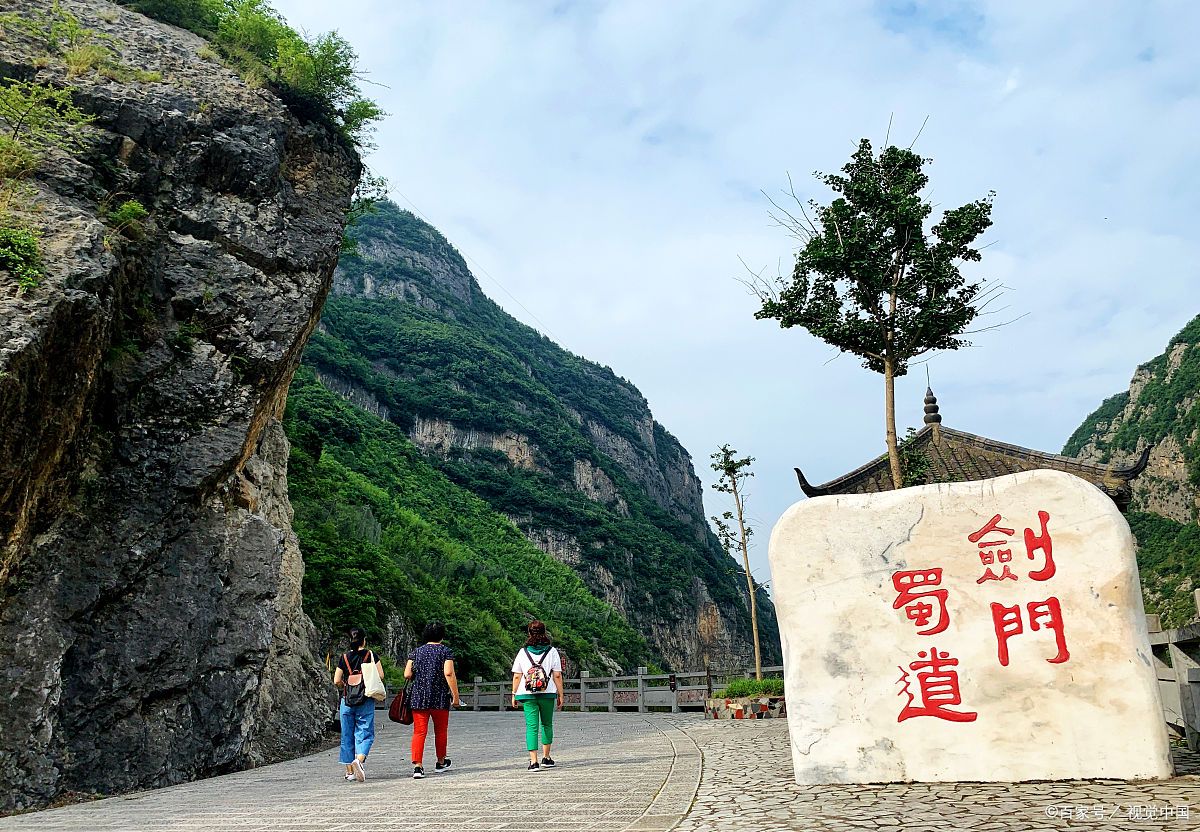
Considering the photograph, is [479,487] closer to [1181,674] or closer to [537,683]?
[537,683]

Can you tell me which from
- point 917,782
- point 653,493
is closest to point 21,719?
point 917,782

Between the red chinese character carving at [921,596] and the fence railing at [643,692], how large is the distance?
9.15 m

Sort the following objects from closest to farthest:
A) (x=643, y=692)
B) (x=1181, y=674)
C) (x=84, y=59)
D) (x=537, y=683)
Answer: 1. (x=1181, y=674)
2. (x=537, y=683)
3. (x=84, y=59)
4. (x=643, y=692)

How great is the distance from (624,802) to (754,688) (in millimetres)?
8905

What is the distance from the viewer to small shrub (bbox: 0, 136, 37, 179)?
8281mm

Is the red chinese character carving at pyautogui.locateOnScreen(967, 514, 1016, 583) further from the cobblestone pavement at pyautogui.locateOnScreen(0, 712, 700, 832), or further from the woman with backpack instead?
the woman with backpack

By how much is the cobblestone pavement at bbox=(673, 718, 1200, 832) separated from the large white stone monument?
0.23 metres

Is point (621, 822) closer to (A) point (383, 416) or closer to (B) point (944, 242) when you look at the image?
(B) point (944, 242)

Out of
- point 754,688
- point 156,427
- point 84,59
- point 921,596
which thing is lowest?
point 754,688

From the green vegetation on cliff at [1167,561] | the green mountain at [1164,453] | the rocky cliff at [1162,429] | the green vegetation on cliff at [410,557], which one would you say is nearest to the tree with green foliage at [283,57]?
the green vegetation on cliff at [410,557]

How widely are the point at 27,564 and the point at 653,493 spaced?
261ft

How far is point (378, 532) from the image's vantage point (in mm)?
26734

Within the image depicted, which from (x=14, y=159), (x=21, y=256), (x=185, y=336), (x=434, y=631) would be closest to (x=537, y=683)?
(x=434, y=631)

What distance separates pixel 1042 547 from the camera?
5.51 metres
